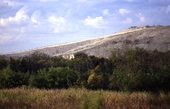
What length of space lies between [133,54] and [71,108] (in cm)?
2005

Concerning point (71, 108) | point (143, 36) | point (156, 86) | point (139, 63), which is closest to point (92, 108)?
point (71, 108)

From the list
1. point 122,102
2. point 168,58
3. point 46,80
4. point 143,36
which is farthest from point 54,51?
point 122,102

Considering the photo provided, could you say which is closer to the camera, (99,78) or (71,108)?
(71,108)

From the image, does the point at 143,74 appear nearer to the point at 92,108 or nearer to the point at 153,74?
the point at 153,74

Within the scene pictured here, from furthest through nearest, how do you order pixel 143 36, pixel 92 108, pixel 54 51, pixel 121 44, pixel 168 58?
1. pixel 54 51
2. pixel 143 36
3. pixel 121 44
4. pixel 168 58
5. pixel 92 108

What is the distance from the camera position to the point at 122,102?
18984 millimetres

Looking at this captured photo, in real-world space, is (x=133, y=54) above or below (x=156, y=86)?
above

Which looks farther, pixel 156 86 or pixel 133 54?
pixel 133 54

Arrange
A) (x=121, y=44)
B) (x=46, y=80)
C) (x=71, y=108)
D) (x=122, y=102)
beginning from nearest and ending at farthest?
(x=71, y=108)
(x=122, y=102)
(x=46, y=80)
(x=121, y=44)

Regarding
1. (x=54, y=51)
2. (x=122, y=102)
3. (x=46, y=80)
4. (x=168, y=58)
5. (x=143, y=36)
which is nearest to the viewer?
(x=122, y=102)

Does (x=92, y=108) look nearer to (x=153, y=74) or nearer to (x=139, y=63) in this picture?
(x=153, y=74)

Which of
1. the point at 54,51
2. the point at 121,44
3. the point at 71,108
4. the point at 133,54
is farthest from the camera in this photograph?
the point at 54,51

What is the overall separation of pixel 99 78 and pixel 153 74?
4.69 metres

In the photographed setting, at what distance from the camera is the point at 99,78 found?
106 ft
